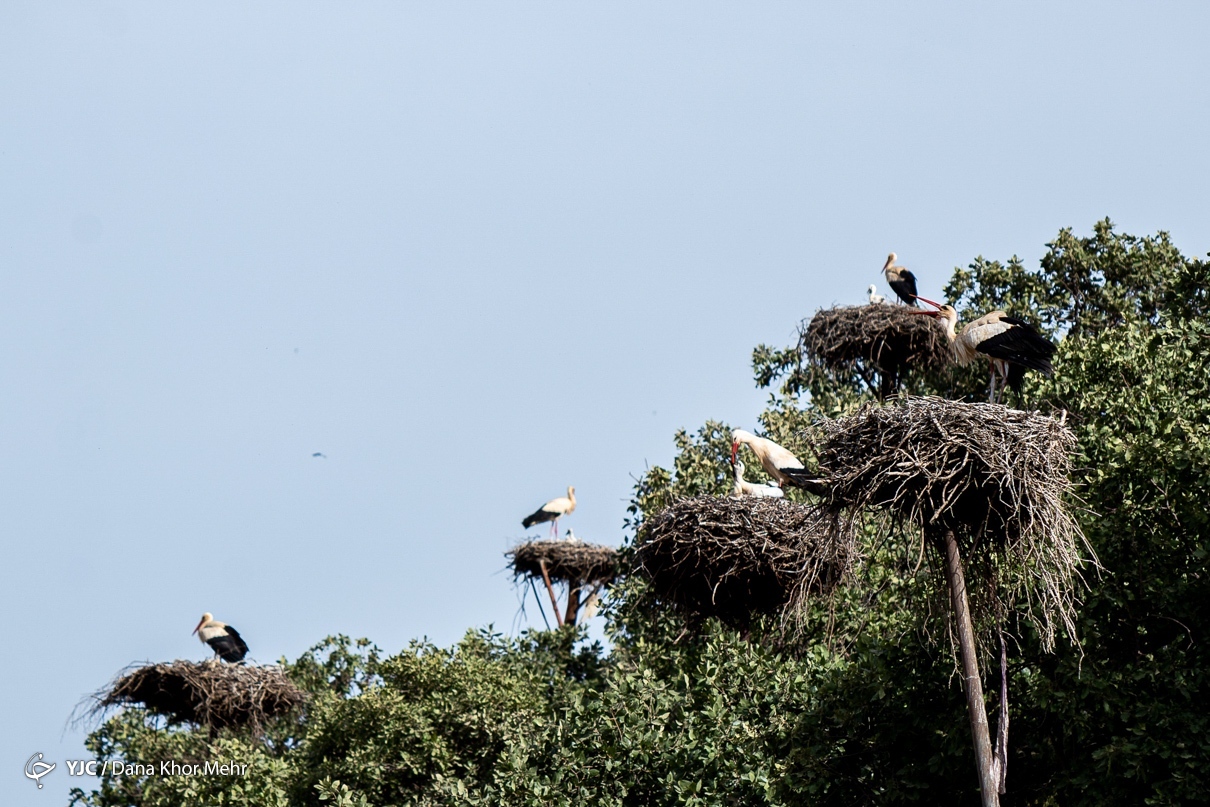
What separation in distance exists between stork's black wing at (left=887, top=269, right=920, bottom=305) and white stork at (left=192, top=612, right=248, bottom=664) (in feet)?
33.1

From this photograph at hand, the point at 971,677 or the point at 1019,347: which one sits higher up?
the point at 1019,347

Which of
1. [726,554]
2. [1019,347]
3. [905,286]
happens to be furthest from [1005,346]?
[905,286]

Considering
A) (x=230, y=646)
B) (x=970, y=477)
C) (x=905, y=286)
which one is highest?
(x=905, y=286)

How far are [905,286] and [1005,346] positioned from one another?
6.80m

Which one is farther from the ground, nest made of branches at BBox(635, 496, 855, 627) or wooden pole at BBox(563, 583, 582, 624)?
wooden pole at BBox(563, 583, 582, 624)

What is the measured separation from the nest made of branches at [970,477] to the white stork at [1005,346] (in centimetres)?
278

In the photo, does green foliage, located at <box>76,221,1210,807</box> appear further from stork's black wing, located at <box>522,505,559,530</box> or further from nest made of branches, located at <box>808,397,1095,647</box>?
stork's black wing, located at <box>522,505,559,530</box>

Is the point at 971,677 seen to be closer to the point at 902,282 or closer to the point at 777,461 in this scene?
the point at 777,461

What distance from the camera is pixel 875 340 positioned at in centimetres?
1767

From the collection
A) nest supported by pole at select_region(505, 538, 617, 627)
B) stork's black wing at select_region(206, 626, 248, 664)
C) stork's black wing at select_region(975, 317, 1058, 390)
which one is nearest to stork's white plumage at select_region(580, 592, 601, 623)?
nest supported by pole at select_region(505, 538, 617, 627)

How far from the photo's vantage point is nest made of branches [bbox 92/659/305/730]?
1819 centimetres

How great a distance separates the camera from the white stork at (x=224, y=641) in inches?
840

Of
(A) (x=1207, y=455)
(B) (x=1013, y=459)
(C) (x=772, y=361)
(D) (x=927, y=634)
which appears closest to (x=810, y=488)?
(D) (x=927, y=634)

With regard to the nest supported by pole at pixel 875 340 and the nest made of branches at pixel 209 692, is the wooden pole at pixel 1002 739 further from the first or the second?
the nest made of branches at pixel 209 692
